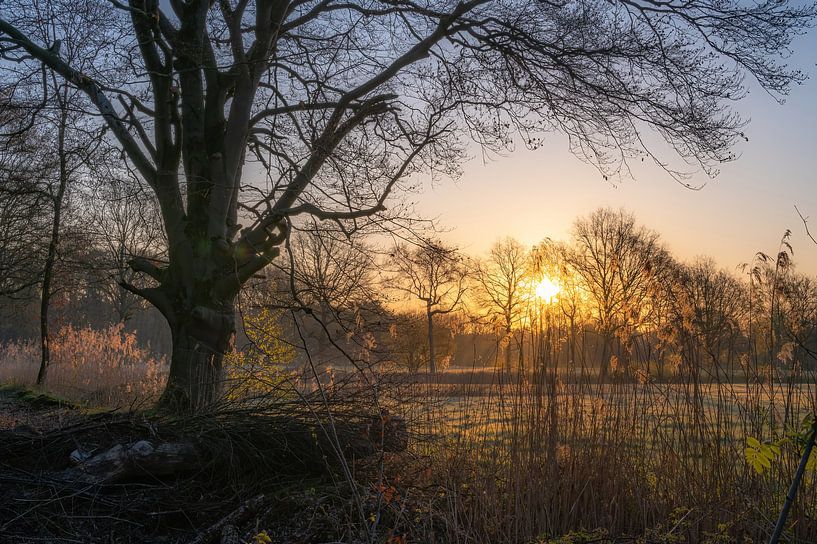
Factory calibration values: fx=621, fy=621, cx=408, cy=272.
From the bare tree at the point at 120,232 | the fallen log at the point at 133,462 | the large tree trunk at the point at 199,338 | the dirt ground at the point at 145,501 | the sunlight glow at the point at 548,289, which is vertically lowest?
the dirt ground at the point at 145,501

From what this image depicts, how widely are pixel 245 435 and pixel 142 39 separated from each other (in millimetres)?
5929

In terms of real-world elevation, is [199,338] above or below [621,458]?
above

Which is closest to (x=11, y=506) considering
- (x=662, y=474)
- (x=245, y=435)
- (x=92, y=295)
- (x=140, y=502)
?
(x=140, y=502)

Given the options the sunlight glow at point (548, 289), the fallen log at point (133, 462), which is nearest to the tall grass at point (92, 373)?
the fallen log at point (133, 462)

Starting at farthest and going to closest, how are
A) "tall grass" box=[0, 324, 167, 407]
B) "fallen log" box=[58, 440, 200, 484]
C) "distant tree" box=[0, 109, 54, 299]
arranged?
1. "distant tree" box=[0, 109, 54, 299]
2. "tall grass" box=[0, 324, 167, 407]
3. "fallen log" box=[58, 440, 200, 484]

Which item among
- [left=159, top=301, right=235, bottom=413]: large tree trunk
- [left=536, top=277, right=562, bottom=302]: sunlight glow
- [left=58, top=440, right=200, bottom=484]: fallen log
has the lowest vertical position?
[left=58, top=440, right=200, bottom=484]: fallen log

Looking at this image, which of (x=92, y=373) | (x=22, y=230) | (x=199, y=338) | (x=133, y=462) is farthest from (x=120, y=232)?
(x=133, y=462)

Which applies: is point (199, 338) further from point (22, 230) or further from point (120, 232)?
point (120, 232)

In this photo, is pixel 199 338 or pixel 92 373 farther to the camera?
pixel 92 373

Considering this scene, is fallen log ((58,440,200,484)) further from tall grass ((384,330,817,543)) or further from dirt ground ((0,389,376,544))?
tall grass ((384,330,817,543))

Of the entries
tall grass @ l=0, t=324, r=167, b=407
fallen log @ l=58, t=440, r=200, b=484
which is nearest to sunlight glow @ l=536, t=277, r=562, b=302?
fallen log @ l=58, t=440, r=200, b=484

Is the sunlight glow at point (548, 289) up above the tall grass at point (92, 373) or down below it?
above

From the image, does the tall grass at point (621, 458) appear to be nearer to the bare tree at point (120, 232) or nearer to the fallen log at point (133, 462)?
the fallen log at point (133, 462)

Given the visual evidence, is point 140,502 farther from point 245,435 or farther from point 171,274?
point 171,274
